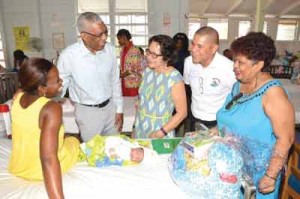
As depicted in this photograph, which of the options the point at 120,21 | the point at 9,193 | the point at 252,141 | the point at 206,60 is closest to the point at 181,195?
the point at 252,141

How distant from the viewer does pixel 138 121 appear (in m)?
2.10

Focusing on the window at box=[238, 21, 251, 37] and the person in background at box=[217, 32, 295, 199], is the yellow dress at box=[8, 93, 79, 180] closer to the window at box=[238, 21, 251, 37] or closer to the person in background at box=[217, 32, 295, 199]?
the person in background at box=[217, 32, 295, 199]

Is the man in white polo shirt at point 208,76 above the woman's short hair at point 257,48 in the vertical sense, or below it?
below

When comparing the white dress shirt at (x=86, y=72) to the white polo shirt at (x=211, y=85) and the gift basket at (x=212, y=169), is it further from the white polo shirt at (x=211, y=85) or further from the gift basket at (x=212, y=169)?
the gift basket at (x=212, y=169)

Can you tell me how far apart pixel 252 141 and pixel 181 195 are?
464mm

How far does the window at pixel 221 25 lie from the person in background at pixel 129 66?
497cm

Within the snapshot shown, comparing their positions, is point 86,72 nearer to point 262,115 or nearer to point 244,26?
point 262,115

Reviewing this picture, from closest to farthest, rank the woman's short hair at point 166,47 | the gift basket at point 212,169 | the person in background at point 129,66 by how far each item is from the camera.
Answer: the gift basket at point 212,169
the woman's short hair at point 166,47
the person in background at point 129,66

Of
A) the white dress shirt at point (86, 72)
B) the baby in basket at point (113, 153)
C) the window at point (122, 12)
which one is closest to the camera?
the baby in basket at point (113, 153)

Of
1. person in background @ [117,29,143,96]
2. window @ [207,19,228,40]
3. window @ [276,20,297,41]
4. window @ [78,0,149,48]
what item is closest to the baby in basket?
person in background @ [117,29,143,96]

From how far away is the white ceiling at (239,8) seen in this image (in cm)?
744

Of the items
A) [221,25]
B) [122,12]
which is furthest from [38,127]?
[221,25]

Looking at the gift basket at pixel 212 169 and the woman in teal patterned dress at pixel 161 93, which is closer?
the gift basket at pixel 212 169

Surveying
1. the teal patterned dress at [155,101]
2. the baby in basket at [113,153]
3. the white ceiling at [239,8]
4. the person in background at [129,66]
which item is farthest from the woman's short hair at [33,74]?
the white ceiling at [239,8]
